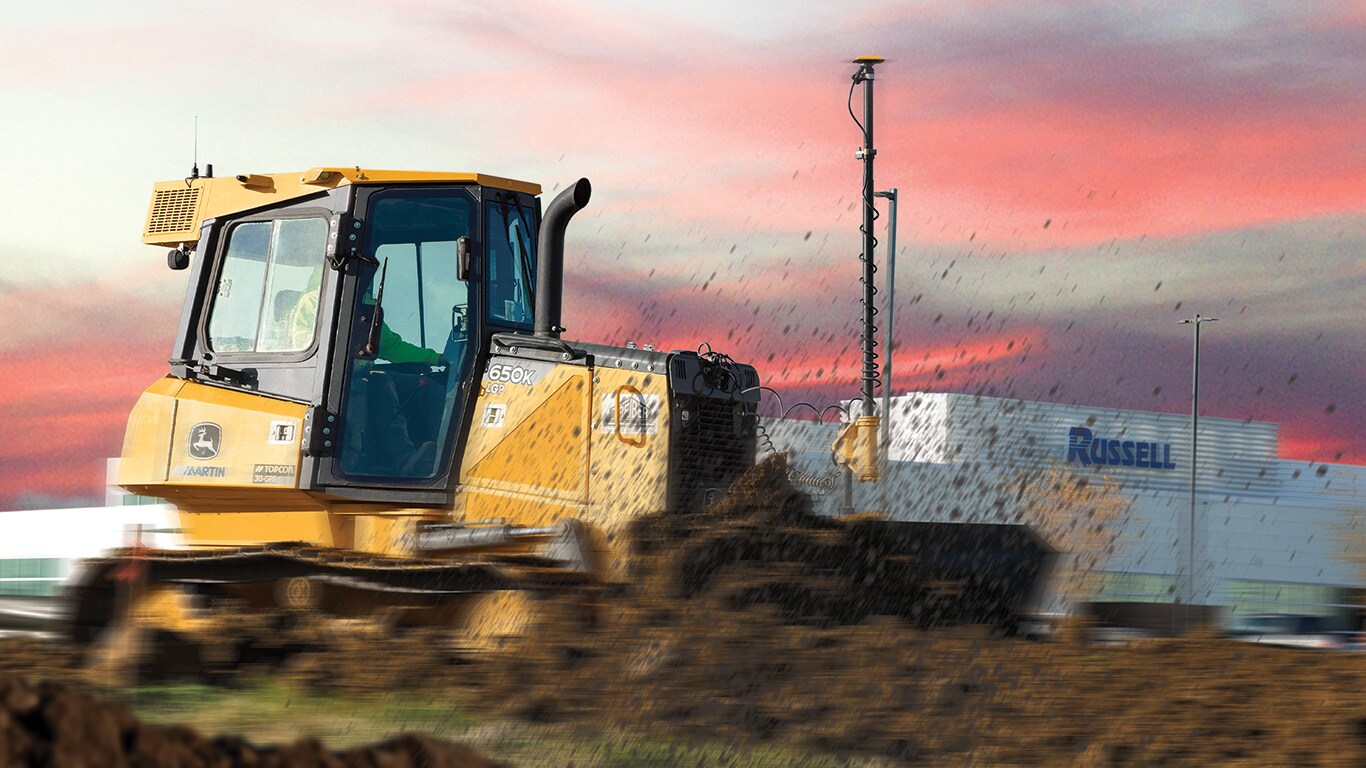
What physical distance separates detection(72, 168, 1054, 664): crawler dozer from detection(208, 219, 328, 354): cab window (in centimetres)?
2

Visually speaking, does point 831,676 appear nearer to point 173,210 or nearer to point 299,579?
point 299,579

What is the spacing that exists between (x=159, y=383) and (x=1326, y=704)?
755cm

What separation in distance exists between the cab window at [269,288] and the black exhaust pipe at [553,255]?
4.64ft

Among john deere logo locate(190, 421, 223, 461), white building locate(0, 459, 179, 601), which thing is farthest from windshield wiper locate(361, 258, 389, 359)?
white building locate(0, 459, 179, 601)

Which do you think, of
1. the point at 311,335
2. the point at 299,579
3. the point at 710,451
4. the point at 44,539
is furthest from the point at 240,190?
the point at 44,539

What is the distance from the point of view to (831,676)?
270 inches

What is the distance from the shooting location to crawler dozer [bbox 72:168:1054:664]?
8477mm

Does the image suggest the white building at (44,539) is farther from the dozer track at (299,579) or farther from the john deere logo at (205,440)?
the dozer track at (299,579)

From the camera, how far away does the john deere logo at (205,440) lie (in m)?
9.28

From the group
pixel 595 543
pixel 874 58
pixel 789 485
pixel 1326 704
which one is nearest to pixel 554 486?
pixel 595 543

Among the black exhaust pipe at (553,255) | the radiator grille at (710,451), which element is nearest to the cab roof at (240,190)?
the black exhaust pipe at (553,255)

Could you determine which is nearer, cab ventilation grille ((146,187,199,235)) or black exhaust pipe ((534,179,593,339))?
black exhaust pipe ((534,179,593,339))

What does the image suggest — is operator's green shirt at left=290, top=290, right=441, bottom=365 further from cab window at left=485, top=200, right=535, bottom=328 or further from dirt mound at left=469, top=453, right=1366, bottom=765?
dirt mound at left=469, top=453, right=1366, bottom=765

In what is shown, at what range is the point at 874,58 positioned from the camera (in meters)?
17.3
